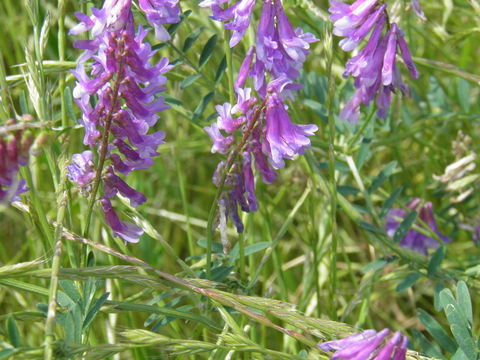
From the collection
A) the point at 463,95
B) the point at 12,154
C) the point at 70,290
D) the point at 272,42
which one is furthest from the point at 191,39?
the point at 463,95

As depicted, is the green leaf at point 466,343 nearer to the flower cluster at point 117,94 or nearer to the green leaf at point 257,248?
the green leaf at point 257,248

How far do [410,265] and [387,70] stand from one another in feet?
1.58

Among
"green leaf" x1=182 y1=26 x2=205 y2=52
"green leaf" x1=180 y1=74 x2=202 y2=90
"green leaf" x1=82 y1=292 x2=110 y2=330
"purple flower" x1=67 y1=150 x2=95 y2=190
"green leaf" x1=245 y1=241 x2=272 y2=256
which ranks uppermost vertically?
"green leaf" x1=182 y1=26 x2=205 y2=52

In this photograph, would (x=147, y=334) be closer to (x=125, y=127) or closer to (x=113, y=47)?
(x=125, y=127)

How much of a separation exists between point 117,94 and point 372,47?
64 centimetres

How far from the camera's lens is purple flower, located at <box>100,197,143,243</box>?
125 centimetres

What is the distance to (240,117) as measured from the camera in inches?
50.5

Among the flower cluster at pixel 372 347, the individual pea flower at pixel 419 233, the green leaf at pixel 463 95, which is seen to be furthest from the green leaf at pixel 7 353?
the green leaf at pixel 463 95

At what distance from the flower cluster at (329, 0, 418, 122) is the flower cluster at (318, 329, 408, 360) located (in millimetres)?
644

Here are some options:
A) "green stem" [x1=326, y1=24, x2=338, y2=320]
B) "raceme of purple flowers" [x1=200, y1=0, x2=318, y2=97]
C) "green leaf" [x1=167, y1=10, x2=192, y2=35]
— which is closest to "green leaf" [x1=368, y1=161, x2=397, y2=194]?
"green stem" [x1=326, y1=24, x2=338, y2=320]

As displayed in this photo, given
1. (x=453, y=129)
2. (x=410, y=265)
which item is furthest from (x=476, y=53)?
(x=410, y=265)

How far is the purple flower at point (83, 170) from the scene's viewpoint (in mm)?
1194

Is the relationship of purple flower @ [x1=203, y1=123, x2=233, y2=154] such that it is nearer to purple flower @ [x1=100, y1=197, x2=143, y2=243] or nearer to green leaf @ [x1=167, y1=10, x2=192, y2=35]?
purple flower @ [x1=100, y1=197, x2=143, y2=243]

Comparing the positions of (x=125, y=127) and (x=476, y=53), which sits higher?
(x=125, y=127)
